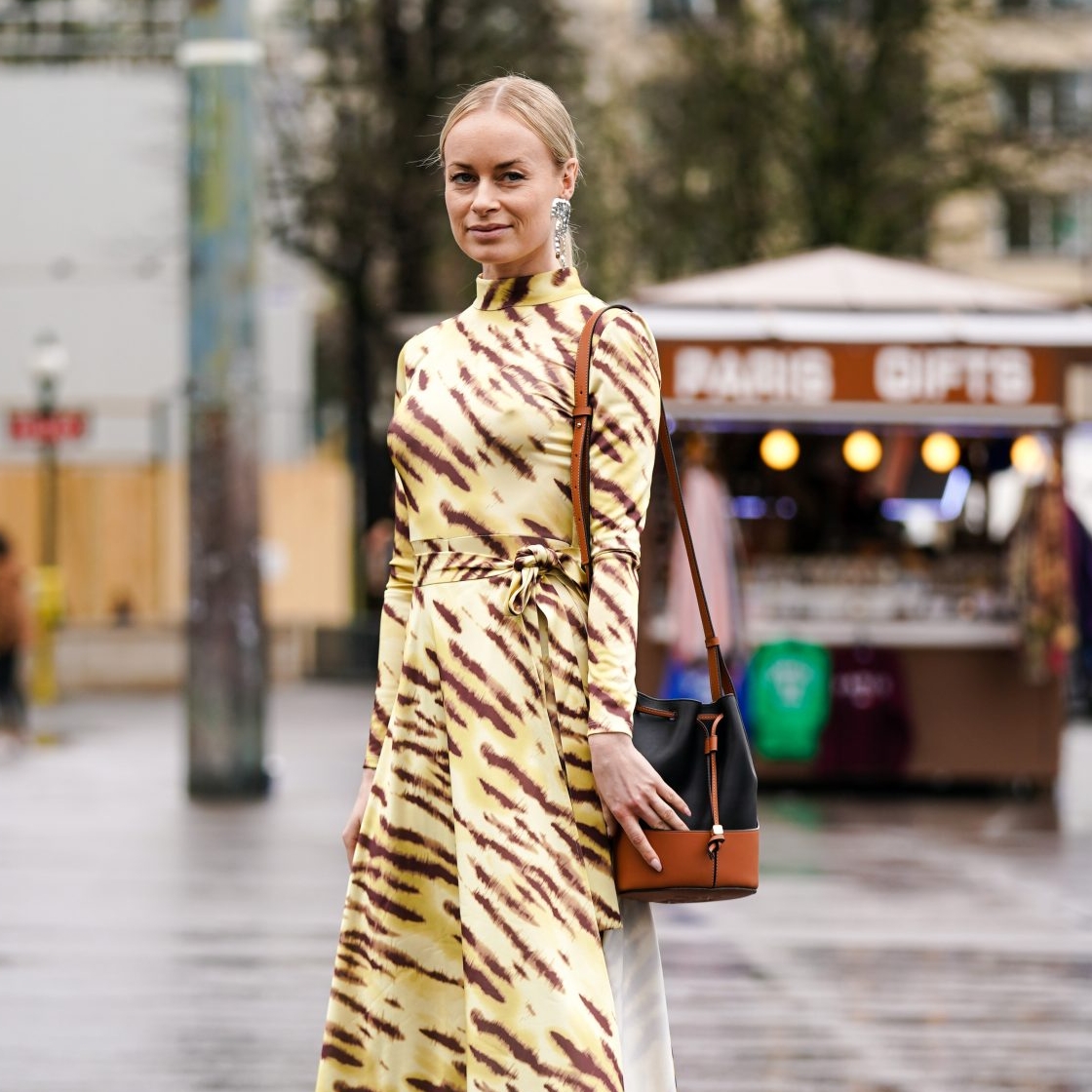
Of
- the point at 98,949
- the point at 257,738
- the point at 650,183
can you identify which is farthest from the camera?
the point at 650,183

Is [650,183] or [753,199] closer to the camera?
[753,199]

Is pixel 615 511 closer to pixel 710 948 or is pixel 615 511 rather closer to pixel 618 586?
pixel 618 586

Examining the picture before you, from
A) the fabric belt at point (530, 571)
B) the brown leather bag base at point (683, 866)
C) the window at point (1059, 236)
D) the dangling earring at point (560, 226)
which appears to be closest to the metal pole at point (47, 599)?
the dangling earring at point (560, 226)

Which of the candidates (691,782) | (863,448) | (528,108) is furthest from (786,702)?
(528,108)

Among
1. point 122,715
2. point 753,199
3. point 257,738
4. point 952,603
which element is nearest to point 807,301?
point 952,603

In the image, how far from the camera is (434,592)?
362 centimetres

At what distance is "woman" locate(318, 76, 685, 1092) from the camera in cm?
349

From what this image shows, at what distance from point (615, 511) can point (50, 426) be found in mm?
21177

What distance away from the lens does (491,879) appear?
11.5 feet

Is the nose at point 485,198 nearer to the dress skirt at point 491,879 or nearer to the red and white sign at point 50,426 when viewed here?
the dress skirt at point 491,879

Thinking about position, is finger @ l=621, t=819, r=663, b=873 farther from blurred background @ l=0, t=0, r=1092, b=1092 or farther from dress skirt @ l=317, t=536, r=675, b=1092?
blurred background @ l=0, t=0, r=1092, b=1092

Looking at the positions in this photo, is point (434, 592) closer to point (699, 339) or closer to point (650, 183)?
point (699, 339)

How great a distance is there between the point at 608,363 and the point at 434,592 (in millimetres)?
437

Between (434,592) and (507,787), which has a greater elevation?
(434,592)
